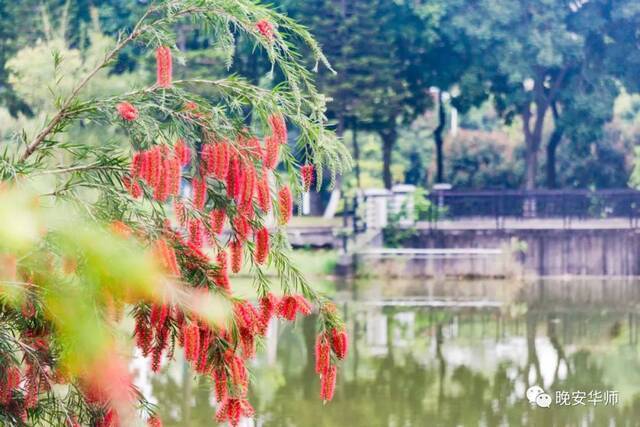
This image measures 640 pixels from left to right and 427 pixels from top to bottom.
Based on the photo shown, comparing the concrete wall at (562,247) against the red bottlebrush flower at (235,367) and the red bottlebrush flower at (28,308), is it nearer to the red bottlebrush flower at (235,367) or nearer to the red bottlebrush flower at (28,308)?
the red bottlebrush flower at (235,367)

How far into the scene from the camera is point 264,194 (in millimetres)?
5043

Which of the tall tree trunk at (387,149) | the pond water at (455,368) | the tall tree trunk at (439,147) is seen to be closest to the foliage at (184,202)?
the pond water at (455,368)

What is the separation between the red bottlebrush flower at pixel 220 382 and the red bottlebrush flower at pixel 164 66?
3.32 ft

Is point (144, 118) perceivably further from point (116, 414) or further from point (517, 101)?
point (517, 101)

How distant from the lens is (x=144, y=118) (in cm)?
521

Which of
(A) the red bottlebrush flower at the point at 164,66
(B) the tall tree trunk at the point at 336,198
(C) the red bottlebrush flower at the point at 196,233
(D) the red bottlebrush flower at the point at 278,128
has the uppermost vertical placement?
(A) the red bottlebrush flower at the point at 164,66

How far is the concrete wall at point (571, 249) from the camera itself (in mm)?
29812

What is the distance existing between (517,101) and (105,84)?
10544mm

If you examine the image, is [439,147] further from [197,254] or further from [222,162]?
[222,162]

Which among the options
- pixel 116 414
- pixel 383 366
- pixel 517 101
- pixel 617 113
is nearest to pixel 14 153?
pixel 116 414

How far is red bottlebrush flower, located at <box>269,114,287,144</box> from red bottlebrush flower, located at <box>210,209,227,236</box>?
17.9 inches

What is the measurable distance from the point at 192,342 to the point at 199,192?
0.63m

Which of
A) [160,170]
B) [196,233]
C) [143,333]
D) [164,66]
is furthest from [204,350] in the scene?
[164,66]

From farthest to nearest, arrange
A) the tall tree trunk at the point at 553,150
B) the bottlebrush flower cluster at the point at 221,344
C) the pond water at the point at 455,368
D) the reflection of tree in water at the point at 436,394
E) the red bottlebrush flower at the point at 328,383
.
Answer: the tall tree trunk at the point at 553,150 < the pond water at the point at 455,368 < the reflection of tree in water at the point at 436,394 < the red bottlebrush flower at the point at 328,383 < the bottlebrush flower cluster at the point at 221,344
